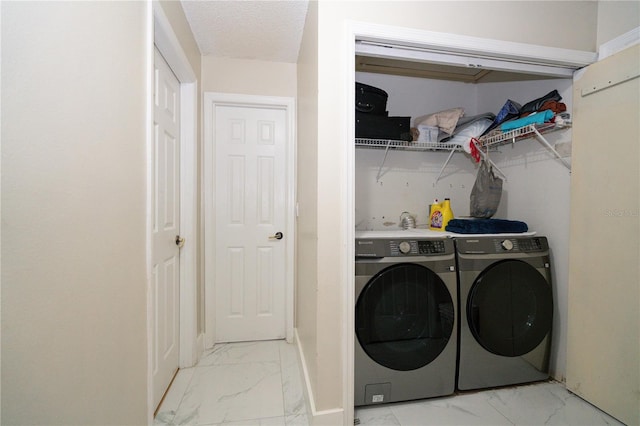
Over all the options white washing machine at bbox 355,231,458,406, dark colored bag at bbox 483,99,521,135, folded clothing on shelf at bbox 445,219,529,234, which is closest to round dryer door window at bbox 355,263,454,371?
white washing machine at bbox 355,231,458,406

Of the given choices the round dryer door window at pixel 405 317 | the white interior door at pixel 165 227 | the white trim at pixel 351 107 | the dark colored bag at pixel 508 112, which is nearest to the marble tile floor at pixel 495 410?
the round dryer door window at pixel 405 317

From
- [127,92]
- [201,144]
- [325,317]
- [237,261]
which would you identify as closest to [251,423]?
[325,317]

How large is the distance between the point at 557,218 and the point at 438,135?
41.5 inches

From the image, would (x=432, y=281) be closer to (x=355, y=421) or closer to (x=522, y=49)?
(x=355, y=421)

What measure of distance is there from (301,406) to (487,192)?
2055mm

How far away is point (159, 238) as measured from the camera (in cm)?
143

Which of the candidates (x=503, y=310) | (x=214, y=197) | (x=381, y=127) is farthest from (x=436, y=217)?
(x=214, y=197)

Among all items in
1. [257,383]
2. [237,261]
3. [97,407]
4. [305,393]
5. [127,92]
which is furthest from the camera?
[237,261]

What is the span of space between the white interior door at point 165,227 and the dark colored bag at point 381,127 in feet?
4.36

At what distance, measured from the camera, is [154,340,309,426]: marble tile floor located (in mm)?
1363

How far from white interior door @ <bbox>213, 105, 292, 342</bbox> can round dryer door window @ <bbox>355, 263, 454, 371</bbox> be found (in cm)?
105

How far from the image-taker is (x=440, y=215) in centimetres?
196

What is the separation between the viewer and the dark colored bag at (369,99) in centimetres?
180

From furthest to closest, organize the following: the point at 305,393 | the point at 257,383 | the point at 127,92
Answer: the point at 257,383 < the point at 305,393 < the point at 127,92
